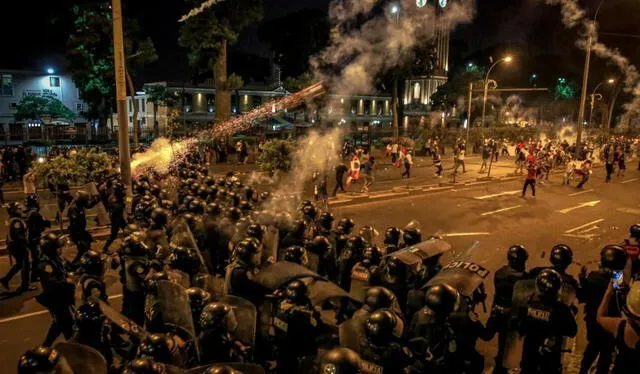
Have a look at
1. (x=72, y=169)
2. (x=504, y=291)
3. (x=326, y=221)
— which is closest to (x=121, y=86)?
(x=72, y=169)

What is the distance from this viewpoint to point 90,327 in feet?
12.7

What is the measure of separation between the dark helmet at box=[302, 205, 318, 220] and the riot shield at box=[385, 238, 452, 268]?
2497mm

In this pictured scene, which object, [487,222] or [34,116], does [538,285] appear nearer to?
[487,222]

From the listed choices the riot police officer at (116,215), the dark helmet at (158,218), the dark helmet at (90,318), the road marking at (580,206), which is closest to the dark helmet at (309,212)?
the dark helmet at (158,218)

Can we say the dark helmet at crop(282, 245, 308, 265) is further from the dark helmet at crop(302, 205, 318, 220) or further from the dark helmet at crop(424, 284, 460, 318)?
the dark helmet at crop(302, 205, 318, 220)

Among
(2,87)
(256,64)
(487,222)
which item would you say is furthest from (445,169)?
(256,64)

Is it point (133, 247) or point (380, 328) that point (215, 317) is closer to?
point (380, 328)

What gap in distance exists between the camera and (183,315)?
3977 millimetres

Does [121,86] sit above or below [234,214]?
above

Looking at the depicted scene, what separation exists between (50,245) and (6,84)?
1758 inches

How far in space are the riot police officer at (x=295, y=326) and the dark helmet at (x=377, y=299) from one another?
0.56 metres

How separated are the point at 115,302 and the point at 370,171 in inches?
480

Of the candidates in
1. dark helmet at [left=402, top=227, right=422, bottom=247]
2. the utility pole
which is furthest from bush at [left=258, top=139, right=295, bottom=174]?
dark helmet at [left=402, top=227, right=422, bottom=247]

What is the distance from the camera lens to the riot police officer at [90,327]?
3.87 meters
